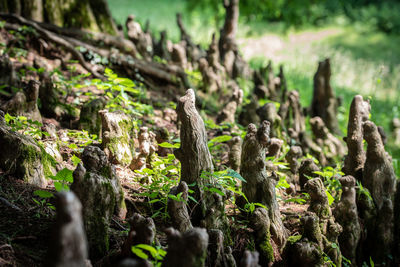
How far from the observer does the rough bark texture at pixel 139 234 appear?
1.89 metres

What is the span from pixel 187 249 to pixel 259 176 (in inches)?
49.7

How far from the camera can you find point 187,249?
65.5 inches

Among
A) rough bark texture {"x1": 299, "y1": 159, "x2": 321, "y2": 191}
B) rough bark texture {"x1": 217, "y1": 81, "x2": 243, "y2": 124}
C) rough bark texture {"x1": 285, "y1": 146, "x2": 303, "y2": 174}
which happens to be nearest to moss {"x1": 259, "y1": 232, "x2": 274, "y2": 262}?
rough bark texture {"x1": 299, "y1": 159, "x2": 321, "y2": 191}

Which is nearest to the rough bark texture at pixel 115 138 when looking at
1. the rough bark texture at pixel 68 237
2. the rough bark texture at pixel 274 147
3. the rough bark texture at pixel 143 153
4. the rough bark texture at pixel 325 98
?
the rough bark texture at pixel 143 153

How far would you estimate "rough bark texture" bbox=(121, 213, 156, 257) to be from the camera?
189 centimetres

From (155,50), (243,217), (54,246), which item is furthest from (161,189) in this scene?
(155,50)

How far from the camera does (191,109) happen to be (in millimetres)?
2543

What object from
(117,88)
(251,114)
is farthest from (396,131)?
(117,88)

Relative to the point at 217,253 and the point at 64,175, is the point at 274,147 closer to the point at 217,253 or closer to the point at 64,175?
the point at 217,253

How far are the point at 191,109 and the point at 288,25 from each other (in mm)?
17477

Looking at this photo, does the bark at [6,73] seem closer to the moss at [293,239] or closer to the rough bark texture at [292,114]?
the moss at [293,239]

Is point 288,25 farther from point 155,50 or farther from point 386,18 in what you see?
point 155,50

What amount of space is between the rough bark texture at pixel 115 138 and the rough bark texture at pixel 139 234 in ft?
4.20

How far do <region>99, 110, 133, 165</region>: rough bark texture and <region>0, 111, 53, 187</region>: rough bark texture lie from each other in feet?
2.18
